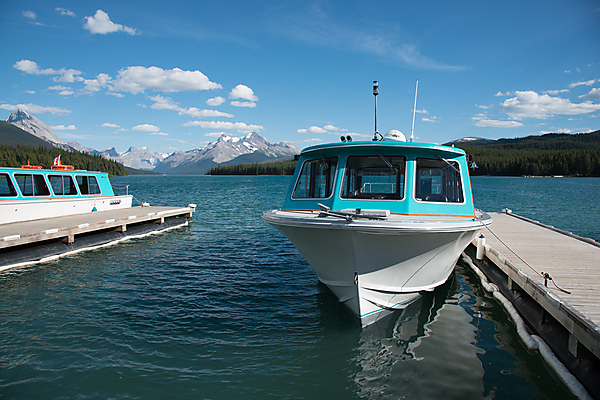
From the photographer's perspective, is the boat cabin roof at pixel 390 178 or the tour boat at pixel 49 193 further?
the tour boat at pixel 49 193

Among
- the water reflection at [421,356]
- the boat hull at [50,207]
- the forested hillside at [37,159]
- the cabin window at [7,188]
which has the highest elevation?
the forested hillside at [37,159]

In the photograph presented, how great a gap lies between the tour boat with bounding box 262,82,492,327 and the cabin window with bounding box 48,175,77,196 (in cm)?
1514

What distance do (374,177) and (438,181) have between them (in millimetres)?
1477

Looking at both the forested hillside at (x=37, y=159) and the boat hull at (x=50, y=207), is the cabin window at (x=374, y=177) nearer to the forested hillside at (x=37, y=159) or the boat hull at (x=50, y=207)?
the boat hull at (x=50, y=207)

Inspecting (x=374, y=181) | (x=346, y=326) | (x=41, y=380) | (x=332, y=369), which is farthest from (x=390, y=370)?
(x=41, y=380)

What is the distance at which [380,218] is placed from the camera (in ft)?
22.4

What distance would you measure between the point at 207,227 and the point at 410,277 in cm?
1673

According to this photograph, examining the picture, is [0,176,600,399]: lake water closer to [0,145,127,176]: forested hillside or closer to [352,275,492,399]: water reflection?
[352,275,492,399]: water reflection

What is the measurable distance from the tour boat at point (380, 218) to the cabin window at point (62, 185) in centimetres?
1514

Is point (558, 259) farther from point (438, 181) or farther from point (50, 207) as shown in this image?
point (50, 207)

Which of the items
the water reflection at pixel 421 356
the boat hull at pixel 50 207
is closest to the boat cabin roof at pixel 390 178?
the water reflection at pixel 421 356

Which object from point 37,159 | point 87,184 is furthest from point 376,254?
point 37,159

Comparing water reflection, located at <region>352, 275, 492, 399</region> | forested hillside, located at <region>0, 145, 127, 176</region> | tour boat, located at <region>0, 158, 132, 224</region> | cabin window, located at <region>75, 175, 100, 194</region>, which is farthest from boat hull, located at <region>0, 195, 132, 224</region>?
forested hillside, located at <region>0, 145, 127, 176</region>

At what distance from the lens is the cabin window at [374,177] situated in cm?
798
